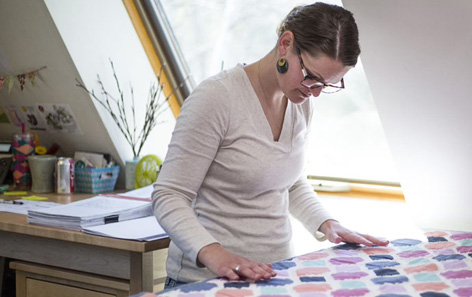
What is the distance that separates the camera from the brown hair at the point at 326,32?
5.07 feet

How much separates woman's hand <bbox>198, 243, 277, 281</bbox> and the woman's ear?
19.2 inches

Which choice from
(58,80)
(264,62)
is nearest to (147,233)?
(264,62)

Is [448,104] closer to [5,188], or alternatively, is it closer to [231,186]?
[231,186]

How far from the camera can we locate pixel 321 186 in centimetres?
285

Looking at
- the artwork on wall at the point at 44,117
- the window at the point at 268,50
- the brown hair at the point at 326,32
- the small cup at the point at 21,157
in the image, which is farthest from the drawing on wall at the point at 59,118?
the brown hair at the point at 326,32

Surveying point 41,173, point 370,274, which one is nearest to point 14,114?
point 41,173

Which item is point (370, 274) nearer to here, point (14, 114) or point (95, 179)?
point (95, 179)

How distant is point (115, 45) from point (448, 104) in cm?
141

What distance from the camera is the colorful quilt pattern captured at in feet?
4.17

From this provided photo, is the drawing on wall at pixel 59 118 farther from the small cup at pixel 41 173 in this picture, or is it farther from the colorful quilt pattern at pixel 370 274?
the colorful quilt pattern at pixel 370 274

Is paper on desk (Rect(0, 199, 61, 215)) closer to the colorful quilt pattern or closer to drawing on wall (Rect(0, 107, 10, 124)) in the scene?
drawing on wall (Rect(0, 107, 10, 124))

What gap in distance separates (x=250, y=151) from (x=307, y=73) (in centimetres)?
23

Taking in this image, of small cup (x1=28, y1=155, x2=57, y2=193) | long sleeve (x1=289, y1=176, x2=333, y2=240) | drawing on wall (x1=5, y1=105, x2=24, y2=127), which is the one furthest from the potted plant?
long sleeve (x1=289, y1=176, x2=333, y2=240)

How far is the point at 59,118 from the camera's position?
2.91 meters
